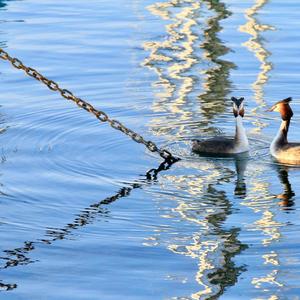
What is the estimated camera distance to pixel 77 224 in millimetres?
11250

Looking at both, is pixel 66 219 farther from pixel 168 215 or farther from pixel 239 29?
pixel 239 29

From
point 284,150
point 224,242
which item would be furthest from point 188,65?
point 224,242

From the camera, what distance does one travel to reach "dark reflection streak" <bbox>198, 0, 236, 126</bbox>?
15594 mm

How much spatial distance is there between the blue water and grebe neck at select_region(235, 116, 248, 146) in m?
0.22

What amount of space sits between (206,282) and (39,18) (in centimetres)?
1264

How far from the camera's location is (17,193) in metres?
12.1

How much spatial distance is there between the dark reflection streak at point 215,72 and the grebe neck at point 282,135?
124 cm

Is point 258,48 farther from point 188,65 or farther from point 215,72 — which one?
point 215,72

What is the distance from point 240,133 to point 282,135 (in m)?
0.50

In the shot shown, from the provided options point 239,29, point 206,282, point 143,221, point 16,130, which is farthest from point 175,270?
point 239,29

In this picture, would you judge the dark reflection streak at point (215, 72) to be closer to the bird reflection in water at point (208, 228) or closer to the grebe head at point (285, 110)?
the grebe head at point (285, 110)

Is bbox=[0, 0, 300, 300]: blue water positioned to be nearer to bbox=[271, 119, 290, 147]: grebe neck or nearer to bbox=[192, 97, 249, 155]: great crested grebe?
bbox=[192, 97, 249, 155]: great crested grebe

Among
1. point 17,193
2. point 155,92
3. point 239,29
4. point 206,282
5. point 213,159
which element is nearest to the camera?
point 206,282

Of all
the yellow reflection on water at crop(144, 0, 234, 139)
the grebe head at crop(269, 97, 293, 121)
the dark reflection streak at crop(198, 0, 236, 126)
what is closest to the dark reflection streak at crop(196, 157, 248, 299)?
the grebe head at crop(269, 97, 293, 121)
